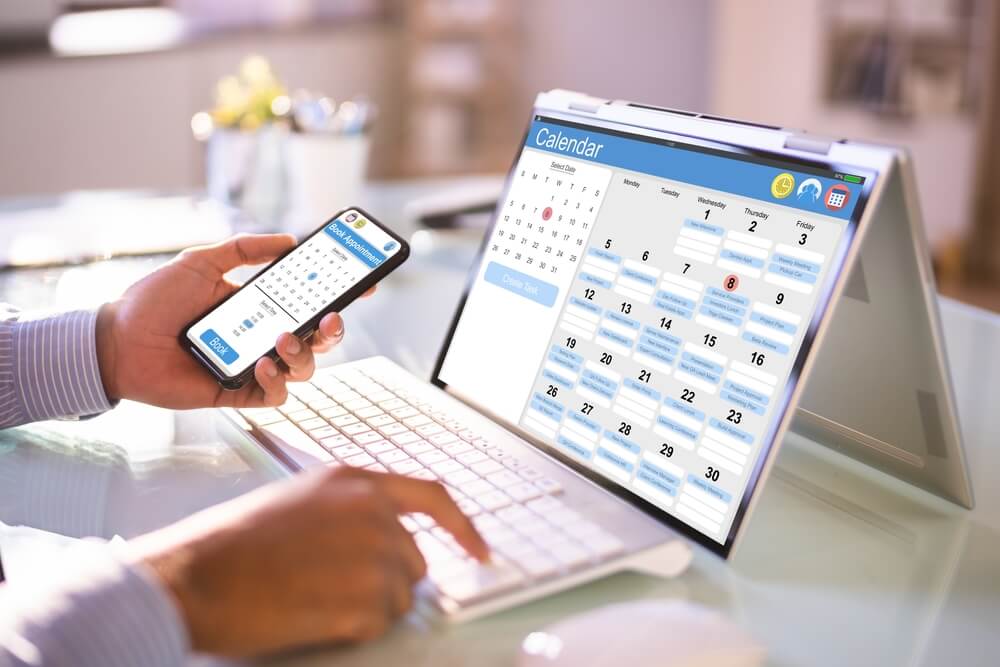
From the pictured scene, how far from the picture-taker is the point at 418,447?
27.8 inches

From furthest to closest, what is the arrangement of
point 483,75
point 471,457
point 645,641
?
point 483,75, point 471,457, point 645,641

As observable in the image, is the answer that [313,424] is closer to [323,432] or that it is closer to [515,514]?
[323,432]

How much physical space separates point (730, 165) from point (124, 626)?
458 mm

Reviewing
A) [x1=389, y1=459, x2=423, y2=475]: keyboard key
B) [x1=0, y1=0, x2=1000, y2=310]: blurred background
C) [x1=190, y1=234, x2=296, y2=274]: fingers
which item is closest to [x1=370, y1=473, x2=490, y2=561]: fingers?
[x1=389, y1=459, x2=423, y2=475]: keyboard key

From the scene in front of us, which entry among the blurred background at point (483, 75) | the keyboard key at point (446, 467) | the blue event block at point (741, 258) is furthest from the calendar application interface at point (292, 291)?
the blurred background at point (483, 75)

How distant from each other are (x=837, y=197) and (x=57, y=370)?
0.63 m

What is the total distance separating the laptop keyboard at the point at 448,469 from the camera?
21.7 inches

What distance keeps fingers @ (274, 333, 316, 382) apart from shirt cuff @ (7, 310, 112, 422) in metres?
0.16

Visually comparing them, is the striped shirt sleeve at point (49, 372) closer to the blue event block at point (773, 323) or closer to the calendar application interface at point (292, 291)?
the calendar application interface at point (292, 291)

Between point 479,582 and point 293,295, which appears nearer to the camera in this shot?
point 479,582

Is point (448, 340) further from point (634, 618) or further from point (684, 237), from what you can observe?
point (634, 618)

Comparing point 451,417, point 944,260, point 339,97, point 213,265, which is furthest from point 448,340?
point 944,260

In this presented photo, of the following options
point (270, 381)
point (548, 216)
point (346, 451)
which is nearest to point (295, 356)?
point (270, 381)

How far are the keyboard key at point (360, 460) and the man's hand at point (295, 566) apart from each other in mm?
132
